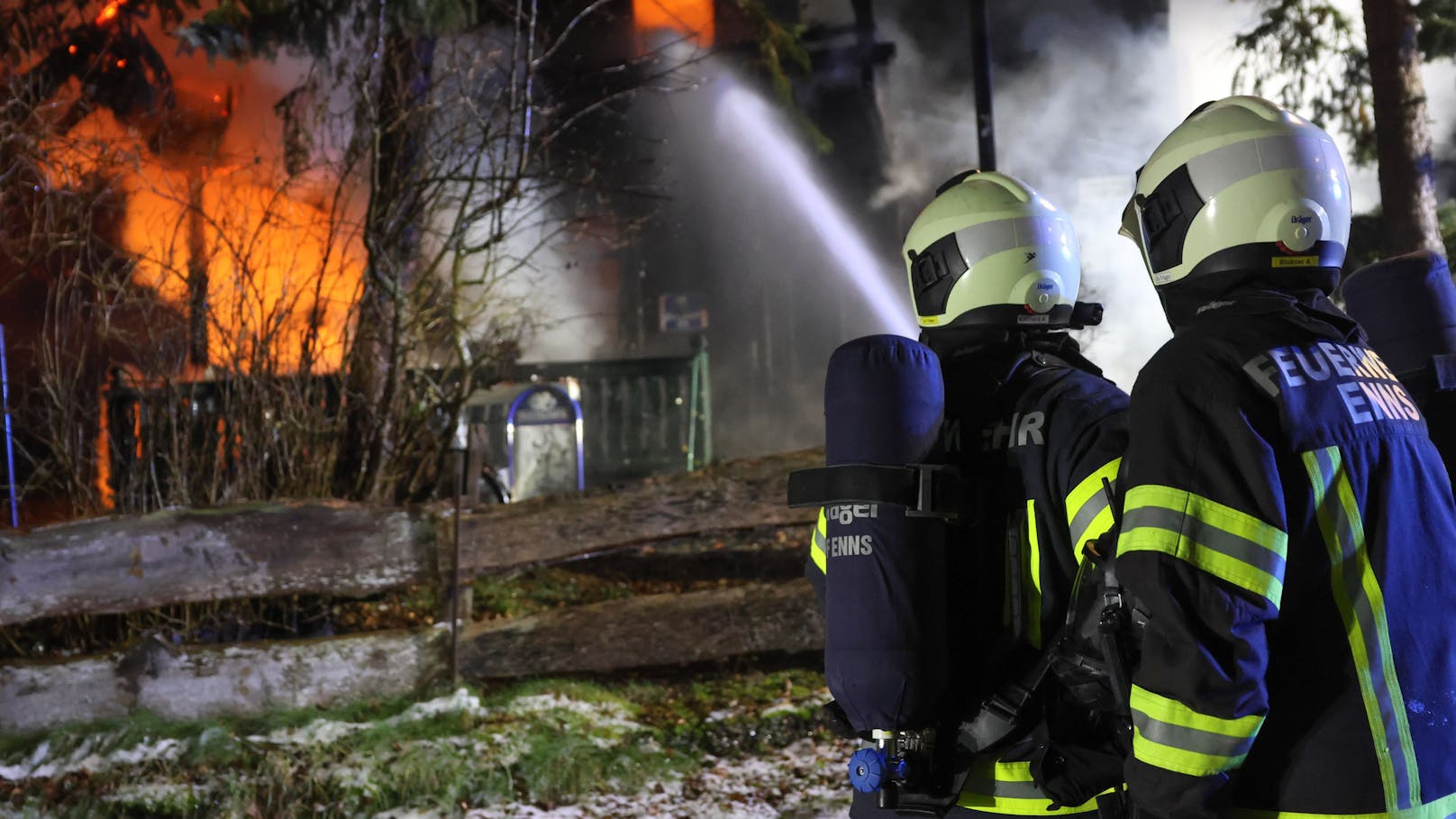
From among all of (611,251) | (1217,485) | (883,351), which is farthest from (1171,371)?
(611,251)

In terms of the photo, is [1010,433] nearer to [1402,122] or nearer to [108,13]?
[1402,122]

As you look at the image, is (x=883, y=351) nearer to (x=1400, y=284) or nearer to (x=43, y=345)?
(x=1400, y=284)

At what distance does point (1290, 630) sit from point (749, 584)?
4.67 m

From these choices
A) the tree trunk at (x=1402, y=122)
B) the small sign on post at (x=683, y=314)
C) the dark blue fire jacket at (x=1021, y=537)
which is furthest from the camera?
the small sign on post at (x=683, y=314)

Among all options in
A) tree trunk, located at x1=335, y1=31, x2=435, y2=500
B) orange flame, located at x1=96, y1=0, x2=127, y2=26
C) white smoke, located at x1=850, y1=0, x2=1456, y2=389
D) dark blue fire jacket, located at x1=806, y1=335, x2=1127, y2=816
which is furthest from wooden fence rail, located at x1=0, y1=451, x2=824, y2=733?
white smoke, located at x1=850, y1=0, x2=1456, y2=389

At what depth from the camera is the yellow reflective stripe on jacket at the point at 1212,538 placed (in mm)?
1670

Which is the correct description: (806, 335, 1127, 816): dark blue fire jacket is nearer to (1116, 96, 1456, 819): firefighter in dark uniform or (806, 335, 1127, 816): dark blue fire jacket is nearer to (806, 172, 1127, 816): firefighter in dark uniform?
(806, 172, 1127, 816): firefighter in dark uniform

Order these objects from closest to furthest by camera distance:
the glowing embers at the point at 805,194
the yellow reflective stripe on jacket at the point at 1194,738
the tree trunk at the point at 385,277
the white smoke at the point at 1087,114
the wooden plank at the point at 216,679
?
the yellow reflective stripe on jacket at the point at 1194,738
the wooden plank at the point at 216,679
the tree trunk at the point at 385,277
the white smoke at the point at 1087,114
the glowing embers at the point at 805,194

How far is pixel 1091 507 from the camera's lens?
214 cm

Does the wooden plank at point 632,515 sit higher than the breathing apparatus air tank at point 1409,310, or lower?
lower

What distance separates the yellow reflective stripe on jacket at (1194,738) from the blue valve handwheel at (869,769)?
2.07 feet

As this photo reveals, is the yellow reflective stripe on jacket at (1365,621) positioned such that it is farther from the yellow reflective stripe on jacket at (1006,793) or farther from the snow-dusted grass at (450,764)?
the snow-dusted grass at (450,764)

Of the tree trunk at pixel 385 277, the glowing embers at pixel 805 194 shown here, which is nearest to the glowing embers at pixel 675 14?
the glowing embers at pixel 805 194

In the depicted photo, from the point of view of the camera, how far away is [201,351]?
6922 mm
